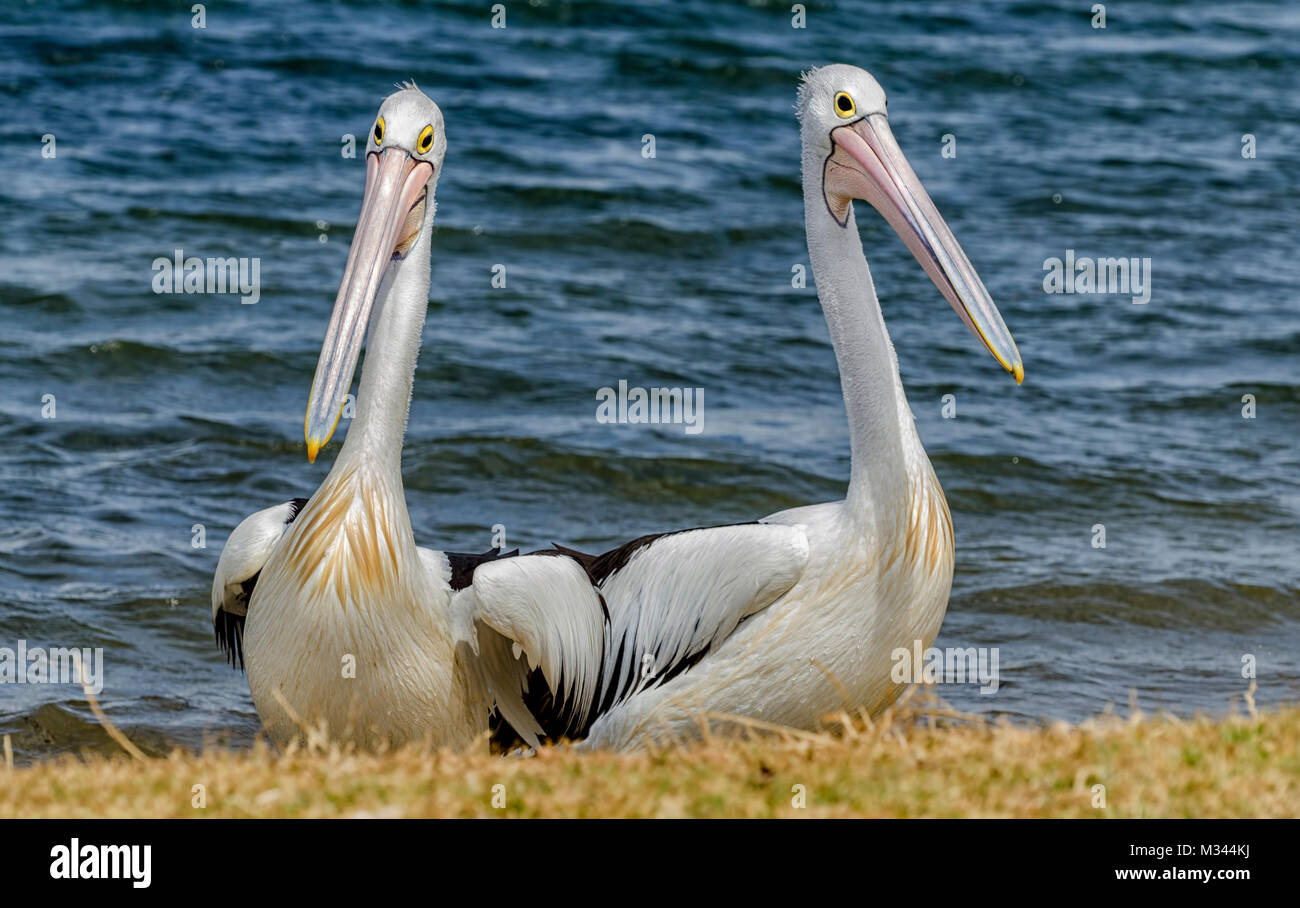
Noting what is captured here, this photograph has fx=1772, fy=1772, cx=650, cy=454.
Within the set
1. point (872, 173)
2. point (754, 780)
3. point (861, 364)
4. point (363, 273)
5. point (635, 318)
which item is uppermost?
point (635, 318)

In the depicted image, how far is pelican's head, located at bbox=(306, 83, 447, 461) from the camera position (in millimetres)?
4395

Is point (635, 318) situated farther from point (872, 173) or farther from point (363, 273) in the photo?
point (363, 273)

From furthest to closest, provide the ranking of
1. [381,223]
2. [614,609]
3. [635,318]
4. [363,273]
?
1. [635,318]
2. [614,609]
3. [381,223]
4. [363,273]

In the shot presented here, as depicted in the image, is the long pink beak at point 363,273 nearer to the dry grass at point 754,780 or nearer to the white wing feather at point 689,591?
the dry grass at point 754,780

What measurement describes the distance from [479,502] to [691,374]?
2.14 metres

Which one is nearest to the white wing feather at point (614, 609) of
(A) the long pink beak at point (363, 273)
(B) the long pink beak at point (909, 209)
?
(A) the long pink beak at point (363, 273)

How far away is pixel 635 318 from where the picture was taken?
1137 centimetres

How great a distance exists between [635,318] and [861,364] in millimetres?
6676

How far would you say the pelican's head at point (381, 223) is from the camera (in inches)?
173

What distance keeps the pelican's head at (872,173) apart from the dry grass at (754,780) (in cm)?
113

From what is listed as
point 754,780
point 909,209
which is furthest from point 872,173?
point 754,780

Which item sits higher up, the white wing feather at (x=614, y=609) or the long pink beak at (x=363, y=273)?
the long pink beak at (x=363, y=273)
